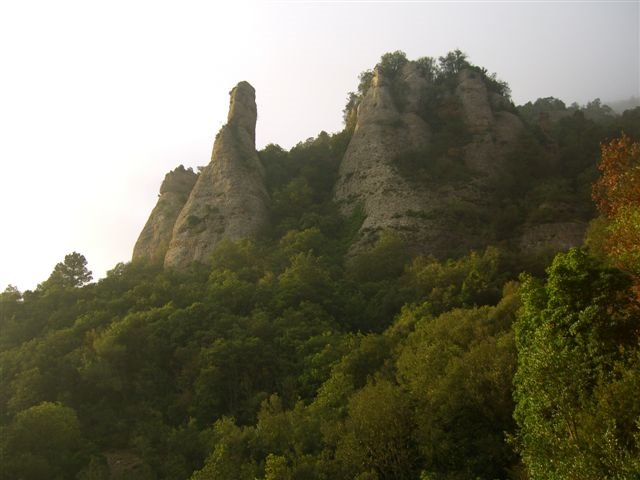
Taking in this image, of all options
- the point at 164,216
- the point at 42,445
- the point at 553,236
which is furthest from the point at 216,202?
the point at 42,445

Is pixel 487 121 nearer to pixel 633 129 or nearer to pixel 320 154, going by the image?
pixel 633 129

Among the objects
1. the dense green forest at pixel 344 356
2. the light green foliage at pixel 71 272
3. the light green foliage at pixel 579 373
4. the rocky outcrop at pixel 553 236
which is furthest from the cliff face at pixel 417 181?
the light green foliage at pixel 579 373

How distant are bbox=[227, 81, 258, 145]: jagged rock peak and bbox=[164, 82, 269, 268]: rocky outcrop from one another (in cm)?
14

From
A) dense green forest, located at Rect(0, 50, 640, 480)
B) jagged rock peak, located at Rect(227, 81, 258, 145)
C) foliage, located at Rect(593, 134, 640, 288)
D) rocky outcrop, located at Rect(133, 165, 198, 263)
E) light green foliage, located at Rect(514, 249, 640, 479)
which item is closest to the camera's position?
light green foliage, located at Rect(514, 249, 640, 479)

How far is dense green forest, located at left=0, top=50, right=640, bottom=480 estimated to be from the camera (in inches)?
820

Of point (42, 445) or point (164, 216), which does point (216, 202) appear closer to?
point (164, 216)

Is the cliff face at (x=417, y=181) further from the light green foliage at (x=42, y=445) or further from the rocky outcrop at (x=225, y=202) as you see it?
the light green foliage at (x=42, y=445)

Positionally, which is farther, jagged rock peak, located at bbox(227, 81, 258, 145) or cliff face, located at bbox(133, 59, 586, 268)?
jagged rock peak, located at bbox(227, 81, 258, 145)

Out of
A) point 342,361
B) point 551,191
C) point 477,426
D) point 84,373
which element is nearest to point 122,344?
point 84,373

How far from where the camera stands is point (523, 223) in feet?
164

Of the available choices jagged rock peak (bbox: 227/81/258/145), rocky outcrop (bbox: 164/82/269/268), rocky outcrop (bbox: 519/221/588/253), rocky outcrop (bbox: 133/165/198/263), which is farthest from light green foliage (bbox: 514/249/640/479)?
jagged rock peak (bbox: 227/81/258/145)

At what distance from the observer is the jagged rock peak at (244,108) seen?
68.4 m

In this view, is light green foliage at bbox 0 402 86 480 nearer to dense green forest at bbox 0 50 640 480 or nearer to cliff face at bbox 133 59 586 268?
dense green forest at bbox 0 50 640 480

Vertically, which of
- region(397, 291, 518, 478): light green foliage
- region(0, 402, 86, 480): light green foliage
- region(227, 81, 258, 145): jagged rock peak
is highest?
region(227, 81, 258, 145): jagged rock peak
